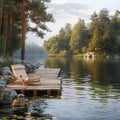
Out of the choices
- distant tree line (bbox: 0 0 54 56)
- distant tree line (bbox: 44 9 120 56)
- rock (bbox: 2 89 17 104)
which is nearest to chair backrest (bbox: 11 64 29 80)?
rock (bbox: 2 89 17 104)

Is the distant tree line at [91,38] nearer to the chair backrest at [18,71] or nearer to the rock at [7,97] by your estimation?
the chair backrest at [18,71]

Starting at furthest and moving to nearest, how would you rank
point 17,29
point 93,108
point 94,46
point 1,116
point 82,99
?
1. point 94,46
2. point 17,29
3. point 82,99
4. point 93,108
5. point 1,116

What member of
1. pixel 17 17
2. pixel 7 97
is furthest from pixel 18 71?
pixel 17 17

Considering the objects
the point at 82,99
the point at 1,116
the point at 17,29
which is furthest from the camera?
the point at 17,29

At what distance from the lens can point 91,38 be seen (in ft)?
429

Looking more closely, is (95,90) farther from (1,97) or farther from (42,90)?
(1,97)

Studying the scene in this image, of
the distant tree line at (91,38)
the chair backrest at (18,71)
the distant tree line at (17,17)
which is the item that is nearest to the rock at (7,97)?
the chair backrest at (18,71)

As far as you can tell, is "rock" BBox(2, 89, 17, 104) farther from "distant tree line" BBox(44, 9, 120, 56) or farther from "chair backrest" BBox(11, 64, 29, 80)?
"distant tree line" BBox(44, 9, 120, 56)

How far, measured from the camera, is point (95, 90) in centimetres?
2458

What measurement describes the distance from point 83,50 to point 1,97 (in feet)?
379

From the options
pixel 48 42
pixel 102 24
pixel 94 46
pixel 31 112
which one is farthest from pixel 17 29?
pixel 48 42

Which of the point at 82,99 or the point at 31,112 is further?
the point at 82,99

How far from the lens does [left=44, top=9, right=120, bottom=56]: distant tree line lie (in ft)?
375

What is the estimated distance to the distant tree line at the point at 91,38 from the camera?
4505 inches
